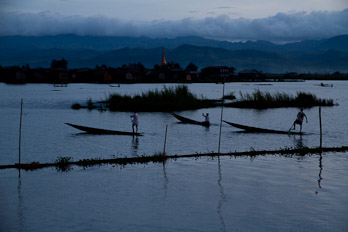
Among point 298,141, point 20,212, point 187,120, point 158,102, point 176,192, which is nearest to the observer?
point 20,212

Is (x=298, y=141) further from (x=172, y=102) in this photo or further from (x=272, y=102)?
(x=272, y=102)

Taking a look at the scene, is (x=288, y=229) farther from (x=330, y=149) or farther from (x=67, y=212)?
(x=330, y=149)

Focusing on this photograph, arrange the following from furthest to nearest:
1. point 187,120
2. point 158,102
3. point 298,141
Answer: point 158,102 → point 187,120 → point 298,141

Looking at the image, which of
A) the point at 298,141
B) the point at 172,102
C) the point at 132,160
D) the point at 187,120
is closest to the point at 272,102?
the point at 172,102

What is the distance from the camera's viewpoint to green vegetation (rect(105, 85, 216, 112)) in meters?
41.6

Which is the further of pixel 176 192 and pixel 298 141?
pixel 298 141

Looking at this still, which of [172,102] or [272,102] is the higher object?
[272,102]

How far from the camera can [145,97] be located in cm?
4328

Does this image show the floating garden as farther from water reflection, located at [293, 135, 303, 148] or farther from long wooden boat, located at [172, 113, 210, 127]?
water reflection, located at [293, 135, 303, 148]

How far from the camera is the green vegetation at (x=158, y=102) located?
41.6 meters

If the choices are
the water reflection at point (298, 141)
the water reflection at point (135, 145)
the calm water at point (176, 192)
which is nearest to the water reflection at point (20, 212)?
the calm water at point (176, 192)

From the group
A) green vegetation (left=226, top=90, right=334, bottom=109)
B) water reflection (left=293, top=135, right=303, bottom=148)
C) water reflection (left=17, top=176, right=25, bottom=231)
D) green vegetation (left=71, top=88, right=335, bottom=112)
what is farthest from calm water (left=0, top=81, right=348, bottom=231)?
green vegetation (left=226, top=90, right=334, bottom=109)

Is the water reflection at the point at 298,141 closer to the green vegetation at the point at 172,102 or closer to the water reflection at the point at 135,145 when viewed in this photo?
the water reflection at the point at 135,145

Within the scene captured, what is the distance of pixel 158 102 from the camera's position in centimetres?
4200
